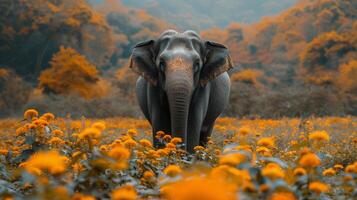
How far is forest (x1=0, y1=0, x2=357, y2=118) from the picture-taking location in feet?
83.4

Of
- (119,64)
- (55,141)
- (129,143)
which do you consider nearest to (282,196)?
(129,143)

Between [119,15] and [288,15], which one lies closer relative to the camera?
[288,15]

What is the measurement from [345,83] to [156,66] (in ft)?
84.6

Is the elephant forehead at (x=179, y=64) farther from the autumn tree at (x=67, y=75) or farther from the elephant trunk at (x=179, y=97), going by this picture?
the autumn tree at (x=67, y=75)

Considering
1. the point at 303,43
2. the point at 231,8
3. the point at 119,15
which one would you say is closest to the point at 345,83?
the point at 303,43

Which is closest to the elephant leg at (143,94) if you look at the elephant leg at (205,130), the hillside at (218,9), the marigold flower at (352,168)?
the elephant leg at (205,130)

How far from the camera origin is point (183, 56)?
21.2ft

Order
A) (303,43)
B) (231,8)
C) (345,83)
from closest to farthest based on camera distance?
1. (345,83)
2. (303,43)
3. (231,8)

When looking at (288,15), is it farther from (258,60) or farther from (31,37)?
(31,37)

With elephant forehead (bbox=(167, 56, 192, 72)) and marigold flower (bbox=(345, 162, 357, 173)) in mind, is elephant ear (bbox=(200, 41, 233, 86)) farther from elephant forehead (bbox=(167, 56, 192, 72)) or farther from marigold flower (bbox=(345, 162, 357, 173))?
marigold flower (bbox=(345, 162, 357, 173))

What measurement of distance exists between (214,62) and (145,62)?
3.11ft

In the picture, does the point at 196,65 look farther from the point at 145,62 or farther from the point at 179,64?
the point at 145,62

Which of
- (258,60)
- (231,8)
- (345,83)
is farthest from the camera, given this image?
(231,8)

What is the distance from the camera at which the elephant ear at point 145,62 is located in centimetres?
695
